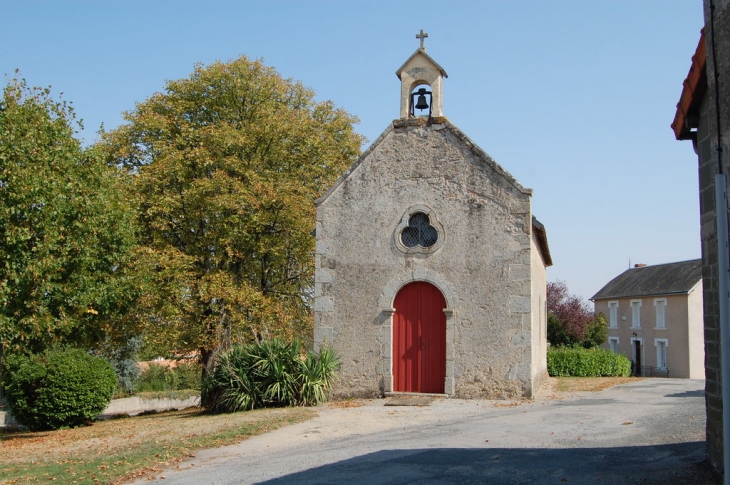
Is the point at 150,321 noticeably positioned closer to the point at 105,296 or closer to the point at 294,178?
the point at 105,296

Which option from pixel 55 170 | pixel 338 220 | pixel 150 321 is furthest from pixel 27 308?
pixel 338 220

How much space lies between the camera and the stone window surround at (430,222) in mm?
14414

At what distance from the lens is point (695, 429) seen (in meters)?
9.48

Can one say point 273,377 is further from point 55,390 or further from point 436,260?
point 55,390

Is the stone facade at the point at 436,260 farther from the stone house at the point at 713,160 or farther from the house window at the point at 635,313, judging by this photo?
the house window at the point at 635,313

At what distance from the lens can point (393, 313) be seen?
1452cm

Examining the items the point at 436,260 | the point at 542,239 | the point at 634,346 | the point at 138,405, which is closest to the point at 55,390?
the point at 436,260

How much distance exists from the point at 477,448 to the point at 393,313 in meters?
6.03

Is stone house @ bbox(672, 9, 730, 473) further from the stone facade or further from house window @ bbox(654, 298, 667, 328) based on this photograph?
house window @ bbox(654, 298, 667, 328)

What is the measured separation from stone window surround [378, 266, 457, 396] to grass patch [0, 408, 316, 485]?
7.47ft

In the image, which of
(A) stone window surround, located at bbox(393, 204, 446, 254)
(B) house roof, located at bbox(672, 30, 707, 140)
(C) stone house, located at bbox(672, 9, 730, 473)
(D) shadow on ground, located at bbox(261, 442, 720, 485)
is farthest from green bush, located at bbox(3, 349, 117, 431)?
(B) house roof, located at bbox(672, 30, 707, 140)

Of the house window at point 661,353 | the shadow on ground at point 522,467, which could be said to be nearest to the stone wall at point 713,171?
the shadow on ground at point 522,467

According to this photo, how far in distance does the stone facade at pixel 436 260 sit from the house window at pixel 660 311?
27172 mm

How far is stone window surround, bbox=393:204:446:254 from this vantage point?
14414 mm
